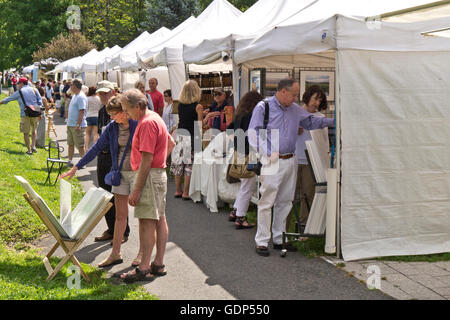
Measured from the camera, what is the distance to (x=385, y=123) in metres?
6.13

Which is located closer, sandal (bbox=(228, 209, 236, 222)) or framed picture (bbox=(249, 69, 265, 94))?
sandal (bbox=(228, 209, 236, 222))

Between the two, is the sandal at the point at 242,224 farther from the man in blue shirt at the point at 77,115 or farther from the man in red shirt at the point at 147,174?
the man in blue shirt at the point at 77,115

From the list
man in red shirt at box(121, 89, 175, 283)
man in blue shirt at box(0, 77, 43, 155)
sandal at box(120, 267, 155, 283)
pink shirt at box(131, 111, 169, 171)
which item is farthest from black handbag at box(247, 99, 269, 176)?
man in blue shirt at box(0, 77, 43, 155)

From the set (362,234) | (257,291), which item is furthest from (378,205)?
(257,291)

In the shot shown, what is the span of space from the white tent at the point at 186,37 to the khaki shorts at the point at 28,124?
352 centimetres

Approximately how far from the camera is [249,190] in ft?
25.0

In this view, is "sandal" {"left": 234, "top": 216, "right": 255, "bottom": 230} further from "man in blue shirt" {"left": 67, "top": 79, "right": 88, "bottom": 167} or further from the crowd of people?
"man in blue shirt" {"left": 67, "top": 79, "right": 88, "bottom": 167}

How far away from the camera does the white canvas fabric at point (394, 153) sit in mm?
6020

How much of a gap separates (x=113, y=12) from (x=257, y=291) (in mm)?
55864

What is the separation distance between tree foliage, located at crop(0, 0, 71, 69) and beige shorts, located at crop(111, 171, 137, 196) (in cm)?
5028

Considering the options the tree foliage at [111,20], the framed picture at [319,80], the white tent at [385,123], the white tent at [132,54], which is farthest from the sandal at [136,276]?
the tree foliage at [111,20]

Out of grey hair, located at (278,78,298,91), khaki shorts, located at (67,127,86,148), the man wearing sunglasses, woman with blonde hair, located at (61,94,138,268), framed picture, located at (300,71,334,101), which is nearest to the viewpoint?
woman with blonde hair, located at (61,94,138,268)

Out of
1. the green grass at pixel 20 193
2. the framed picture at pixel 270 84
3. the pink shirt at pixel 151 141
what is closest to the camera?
the pink shirt at pixel 151 141

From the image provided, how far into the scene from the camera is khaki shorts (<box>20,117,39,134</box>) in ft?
46.0
